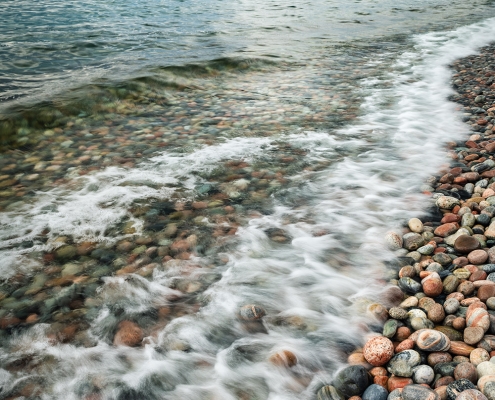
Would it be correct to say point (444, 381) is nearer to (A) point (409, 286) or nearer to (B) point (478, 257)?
(A) point (409, 286)

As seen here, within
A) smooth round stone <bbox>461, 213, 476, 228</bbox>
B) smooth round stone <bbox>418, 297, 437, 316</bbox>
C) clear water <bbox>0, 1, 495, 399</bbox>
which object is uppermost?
smooth round stone <bbox>461, 213, 476, 228</bbox>

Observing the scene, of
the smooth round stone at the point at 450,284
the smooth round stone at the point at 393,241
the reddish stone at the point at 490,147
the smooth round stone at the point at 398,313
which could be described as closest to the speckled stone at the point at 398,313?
the smooth round stone at the point at 398,313

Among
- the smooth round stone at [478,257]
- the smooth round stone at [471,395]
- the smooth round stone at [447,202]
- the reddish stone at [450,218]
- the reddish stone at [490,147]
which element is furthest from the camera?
the reddish stone at [490,147]

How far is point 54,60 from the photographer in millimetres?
8156

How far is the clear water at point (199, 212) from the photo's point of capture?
1.98m

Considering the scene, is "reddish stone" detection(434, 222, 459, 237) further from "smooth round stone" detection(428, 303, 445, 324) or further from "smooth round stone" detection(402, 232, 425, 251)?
"smooth round stone" detection(428, 303, 445, 324)

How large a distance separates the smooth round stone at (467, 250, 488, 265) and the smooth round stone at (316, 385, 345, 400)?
4.10 ft

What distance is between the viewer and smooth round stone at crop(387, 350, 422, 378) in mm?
1703

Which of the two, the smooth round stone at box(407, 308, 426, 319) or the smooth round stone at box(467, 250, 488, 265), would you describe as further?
the smooth round stone at box(467, 250, 488, 265)

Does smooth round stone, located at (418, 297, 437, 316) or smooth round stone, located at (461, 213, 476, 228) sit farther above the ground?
smooth round stone, located at (461, 213, 476, 228)

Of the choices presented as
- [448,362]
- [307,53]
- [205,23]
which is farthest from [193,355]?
[205,23]

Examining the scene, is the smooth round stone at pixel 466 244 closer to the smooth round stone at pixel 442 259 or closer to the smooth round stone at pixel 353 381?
the smooth round stone at pixel 442 259

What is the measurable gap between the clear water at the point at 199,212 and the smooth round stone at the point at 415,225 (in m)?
0.17

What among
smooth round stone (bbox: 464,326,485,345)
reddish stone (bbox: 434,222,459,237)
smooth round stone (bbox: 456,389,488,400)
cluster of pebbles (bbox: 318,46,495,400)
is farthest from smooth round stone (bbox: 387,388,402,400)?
reddish stone (bbox: 434,222,459,237)
